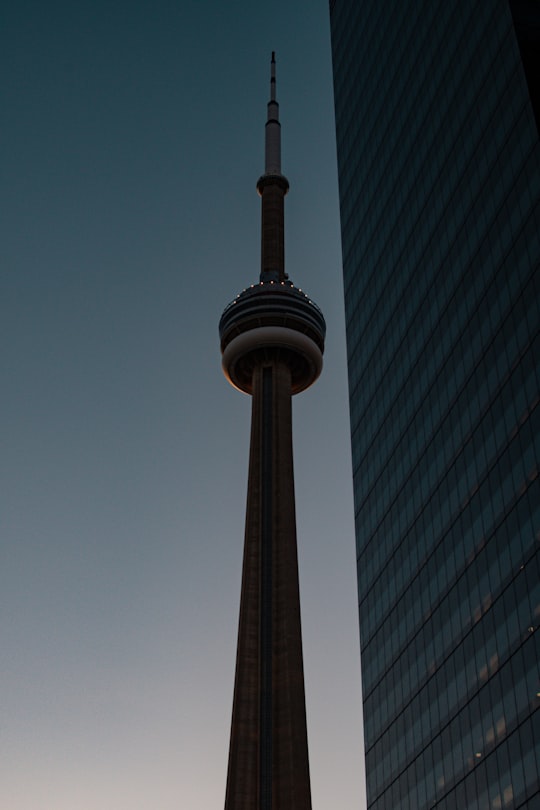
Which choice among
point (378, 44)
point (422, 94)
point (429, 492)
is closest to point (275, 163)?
point (378, 44)

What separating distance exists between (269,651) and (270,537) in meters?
11.1

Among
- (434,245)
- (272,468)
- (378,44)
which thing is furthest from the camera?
(272,468)

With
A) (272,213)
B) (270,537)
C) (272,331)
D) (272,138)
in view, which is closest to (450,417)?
(270,537)

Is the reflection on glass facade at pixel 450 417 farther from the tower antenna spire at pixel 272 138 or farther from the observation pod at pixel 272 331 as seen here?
the tower antenna spire at pixel 272 138

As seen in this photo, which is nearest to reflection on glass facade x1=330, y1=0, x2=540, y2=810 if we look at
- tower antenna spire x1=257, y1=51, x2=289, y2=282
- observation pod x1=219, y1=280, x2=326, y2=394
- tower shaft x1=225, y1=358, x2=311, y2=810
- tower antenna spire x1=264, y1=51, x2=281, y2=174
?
tower shaft x1=225, y1=358, x2=311, y2=810

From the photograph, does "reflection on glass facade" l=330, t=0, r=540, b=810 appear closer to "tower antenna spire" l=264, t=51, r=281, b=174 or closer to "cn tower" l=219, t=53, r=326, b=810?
"cn tower" l=219, t=53, r=326, b=810

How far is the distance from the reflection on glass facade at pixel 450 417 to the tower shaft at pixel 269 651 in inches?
742

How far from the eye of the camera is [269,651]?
103 meters

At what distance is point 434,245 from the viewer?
81.1 meters

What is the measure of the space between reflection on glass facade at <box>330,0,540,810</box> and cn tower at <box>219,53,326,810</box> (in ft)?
62.3

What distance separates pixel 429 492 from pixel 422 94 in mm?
33073

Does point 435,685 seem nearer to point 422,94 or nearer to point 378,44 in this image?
point 422,94

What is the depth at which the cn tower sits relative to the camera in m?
97.7

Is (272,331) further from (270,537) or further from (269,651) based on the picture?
(269,651)
